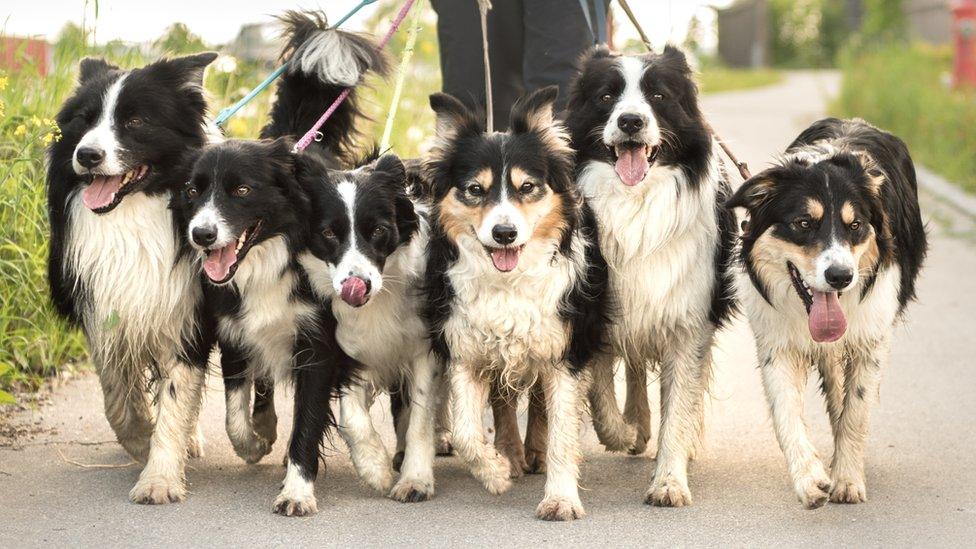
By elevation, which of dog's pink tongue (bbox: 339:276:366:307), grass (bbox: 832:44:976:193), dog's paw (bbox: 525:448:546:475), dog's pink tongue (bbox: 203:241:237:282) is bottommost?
grass (bbox: 832:44:976:193)

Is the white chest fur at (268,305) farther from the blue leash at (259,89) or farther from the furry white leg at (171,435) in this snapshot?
the blue leash at (259,89)

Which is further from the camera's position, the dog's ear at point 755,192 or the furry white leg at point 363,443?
the furry white leg at point 363,443

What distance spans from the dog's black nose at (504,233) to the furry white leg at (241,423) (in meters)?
1.35

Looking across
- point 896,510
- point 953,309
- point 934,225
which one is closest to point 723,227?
point 896,510

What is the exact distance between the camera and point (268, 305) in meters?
5.41

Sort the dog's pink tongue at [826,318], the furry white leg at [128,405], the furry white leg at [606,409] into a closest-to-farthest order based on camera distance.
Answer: the dog's pink tongue at [826,318] → the furry white leg at [128,405] → the furry white leg at [606,409]

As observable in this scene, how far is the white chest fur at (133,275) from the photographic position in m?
5.45

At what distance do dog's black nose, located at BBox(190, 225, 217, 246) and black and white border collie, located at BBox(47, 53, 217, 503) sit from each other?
1.26ft

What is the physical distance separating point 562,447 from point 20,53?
184 inches

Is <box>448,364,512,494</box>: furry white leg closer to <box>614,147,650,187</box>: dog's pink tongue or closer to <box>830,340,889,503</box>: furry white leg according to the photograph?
<box>614,147,650,187</box>: dog's pink tongue

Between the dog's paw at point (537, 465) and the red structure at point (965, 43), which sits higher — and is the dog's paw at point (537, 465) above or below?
above

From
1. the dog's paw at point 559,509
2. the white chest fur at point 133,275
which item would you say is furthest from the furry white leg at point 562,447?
the white chest fur at point 133,275

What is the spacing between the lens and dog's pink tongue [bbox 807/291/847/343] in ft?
17.5

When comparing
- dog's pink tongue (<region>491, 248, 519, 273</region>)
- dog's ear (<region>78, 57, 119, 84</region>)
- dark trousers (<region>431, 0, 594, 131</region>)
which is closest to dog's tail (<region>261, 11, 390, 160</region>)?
dark trousers (<region>431, 0, 594, 131</region>)
